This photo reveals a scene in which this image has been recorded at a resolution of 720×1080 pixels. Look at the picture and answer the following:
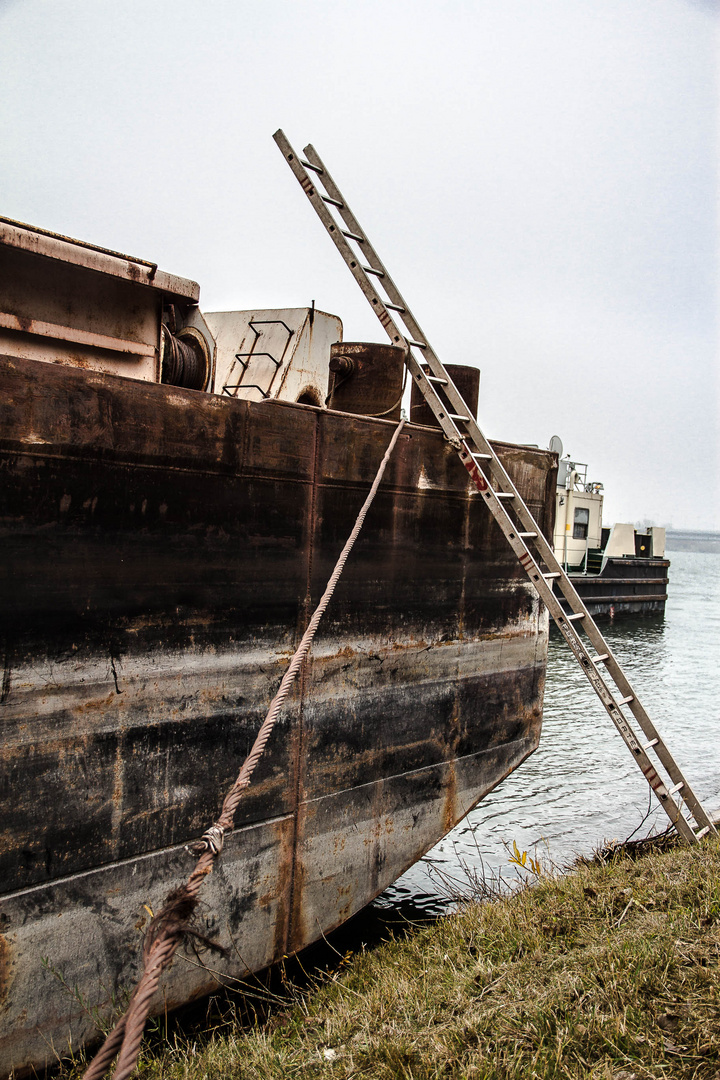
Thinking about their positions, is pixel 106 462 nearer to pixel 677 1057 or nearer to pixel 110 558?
pixel 110 558

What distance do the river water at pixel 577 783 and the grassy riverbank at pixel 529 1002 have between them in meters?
1.43

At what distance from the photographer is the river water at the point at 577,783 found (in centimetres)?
787

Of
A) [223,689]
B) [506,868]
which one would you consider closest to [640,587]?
[506,868]

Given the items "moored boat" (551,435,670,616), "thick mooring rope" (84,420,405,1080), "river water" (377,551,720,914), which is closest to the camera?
"thick mooring rope" (84,420,405,1080)

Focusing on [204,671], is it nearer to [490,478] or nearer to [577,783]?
[490,478]

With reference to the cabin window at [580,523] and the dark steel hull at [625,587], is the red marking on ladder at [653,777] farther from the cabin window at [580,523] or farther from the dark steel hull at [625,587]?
the cabin window at [580,523]

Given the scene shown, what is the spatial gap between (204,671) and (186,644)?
202 millimetres

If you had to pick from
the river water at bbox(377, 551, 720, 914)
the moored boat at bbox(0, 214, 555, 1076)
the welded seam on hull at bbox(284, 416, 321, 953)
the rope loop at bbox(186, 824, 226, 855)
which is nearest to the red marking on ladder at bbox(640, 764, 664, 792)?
the moored boat at bbox(0, 214, 555, 1076)

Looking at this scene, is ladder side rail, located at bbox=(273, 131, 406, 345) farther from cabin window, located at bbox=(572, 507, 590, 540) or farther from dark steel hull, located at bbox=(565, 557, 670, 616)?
cabin window, located at bbox=(572, 507, 590, 540)

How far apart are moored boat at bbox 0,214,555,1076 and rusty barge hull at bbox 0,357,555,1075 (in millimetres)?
13

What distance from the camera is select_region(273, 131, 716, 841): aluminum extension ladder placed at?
5.38 meters

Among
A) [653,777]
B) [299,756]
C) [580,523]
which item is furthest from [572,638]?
[580,523]

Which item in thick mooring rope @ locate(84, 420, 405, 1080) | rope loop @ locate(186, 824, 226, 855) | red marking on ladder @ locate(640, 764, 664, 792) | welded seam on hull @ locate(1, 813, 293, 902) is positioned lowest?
welded seam on hull @ locate(1, 813, 293, 902)

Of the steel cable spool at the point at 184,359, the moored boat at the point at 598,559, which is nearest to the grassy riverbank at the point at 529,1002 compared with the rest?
the steel cable spool at the point at 184,359
